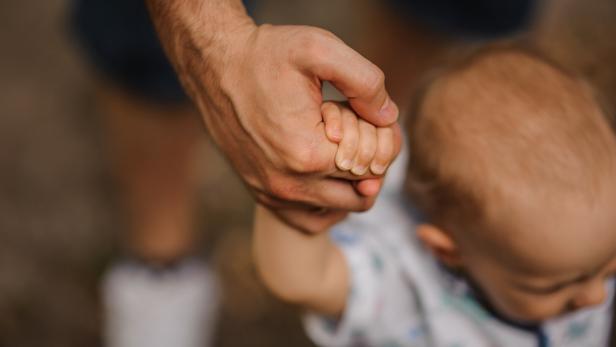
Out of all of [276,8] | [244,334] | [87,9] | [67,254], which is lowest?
[244,334]

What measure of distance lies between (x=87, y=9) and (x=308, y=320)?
0.66 meters

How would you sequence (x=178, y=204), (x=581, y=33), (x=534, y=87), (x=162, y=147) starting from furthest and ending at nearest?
(x=581, y=33) < (x=178, y=204) < (x=162, y=147) < (x=534, y=87)

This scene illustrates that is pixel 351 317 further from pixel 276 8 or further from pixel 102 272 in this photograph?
pixel 276 8

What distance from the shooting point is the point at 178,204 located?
155 cm

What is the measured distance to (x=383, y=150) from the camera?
0.72 meters

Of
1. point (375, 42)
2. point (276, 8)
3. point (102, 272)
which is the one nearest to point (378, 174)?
point (375, 42)

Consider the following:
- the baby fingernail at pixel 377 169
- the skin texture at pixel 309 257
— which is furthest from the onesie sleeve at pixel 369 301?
the baby fingernail at pixel 377 169

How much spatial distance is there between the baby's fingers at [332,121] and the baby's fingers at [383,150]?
0.04 meters

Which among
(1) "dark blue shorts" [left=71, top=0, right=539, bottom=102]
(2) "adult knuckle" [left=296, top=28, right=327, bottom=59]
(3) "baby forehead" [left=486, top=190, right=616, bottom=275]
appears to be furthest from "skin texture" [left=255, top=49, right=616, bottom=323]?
(1) "dark blue shorts" [left=71, top=0, right=539, bottom=102]

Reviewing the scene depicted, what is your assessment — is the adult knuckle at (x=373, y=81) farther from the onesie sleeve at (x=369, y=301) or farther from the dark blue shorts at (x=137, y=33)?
the dark blue shorts at (x=137, y=33)

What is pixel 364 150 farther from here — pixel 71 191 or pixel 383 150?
pixel 71 191

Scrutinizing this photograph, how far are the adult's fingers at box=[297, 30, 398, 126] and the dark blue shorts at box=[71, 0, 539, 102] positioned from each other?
54 cm

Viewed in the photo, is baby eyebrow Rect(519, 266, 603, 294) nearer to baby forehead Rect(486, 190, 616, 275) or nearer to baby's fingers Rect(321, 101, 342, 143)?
baby forehead Rect(486, 190, 616, 275)

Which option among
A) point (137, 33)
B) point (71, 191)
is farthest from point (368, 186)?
point (71, 191)
